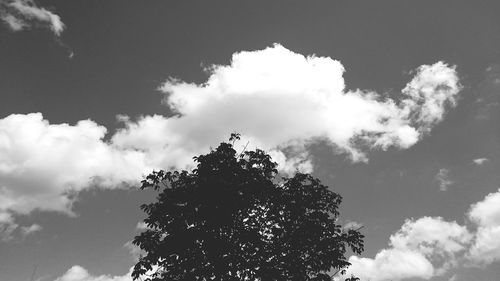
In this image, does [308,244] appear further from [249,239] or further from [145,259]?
[145,259]

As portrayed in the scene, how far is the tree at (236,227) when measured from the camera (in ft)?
76.0

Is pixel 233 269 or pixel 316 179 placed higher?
pixel 316 179

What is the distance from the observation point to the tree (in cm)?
2317

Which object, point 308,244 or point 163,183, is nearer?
point 308,244

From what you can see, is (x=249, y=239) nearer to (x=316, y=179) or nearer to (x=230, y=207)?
(x=230, y=207)

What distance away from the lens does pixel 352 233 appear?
81.4 ft

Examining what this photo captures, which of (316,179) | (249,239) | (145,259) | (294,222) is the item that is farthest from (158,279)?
(316,179)

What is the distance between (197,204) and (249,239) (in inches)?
138

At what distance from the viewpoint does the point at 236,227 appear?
79.9 feet

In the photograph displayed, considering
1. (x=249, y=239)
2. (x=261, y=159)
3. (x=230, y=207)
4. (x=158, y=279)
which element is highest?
(x=261, y=159)

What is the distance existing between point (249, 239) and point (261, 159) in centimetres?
524

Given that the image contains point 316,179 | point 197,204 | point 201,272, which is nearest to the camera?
point 201,272

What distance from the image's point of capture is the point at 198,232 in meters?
23.5

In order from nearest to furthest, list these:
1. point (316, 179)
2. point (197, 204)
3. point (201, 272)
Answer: point (201, 272), point (197, 204), point (316, 179)
